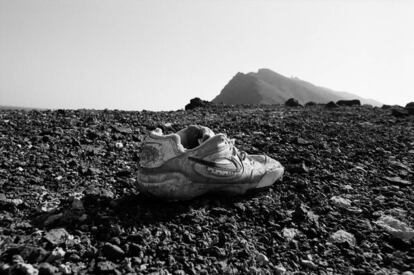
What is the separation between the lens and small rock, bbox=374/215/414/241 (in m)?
3.18

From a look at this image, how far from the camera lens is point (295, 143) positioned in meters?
6.56

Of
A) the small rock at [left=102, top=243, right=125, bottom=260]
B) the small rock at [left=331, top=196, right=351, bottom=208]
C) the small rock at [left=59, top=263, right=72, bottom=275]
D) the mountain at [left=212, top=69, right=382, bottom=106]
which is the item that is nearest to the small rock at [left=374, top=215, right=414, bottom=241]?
the small rock at [left=331, top=196, right=351, bottom=208]

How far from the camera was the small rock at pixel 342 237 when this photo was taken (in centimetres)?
304

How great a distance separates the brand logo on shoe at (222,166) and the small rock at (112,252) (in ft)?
4.09

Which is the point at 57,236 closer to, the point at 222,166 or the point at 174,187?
the point at 174,187

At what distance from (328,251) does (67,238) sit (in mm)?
2486

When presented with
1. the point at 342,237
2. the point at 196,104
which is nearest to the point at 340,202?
the point at 342,237

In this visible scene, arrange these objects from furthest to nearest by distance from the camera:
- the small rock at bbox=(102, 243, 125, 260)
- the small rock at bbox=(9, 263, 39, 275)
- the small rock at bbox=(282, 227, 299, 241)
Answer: the small rock at bbox=(282, 227, 299, 241), the small rock at bbox=(102, 243, 125, 260), the small rock at bbox=(9, 263, 39, 275)

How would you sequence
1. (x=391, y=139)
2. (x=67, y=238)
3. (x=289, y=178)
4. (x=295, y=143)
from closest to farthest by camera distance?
(x=67, y=238), (x=289, y=178), (x=295, y=143), (x=391, y=139)

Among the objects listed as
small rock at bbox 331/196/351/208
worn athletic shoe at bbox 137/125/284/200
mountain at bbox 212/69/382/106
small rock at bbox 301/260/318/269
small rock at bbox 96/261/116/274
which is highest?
mountain at bbox 212/69/382/106

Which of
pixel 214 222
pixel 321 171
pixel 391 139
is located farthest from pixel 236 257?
pixel 391 139

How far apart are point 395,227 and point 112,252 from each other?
312 centimetres

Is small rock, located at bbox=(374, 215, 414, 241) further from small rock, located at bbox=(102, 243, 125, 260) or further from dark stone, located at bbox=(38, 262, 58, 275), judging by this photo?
dark stone, located at bbox=(38, 262, 58, 275)

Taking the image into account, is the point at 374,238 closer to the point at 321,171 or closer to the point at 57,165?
the point at 321,171
